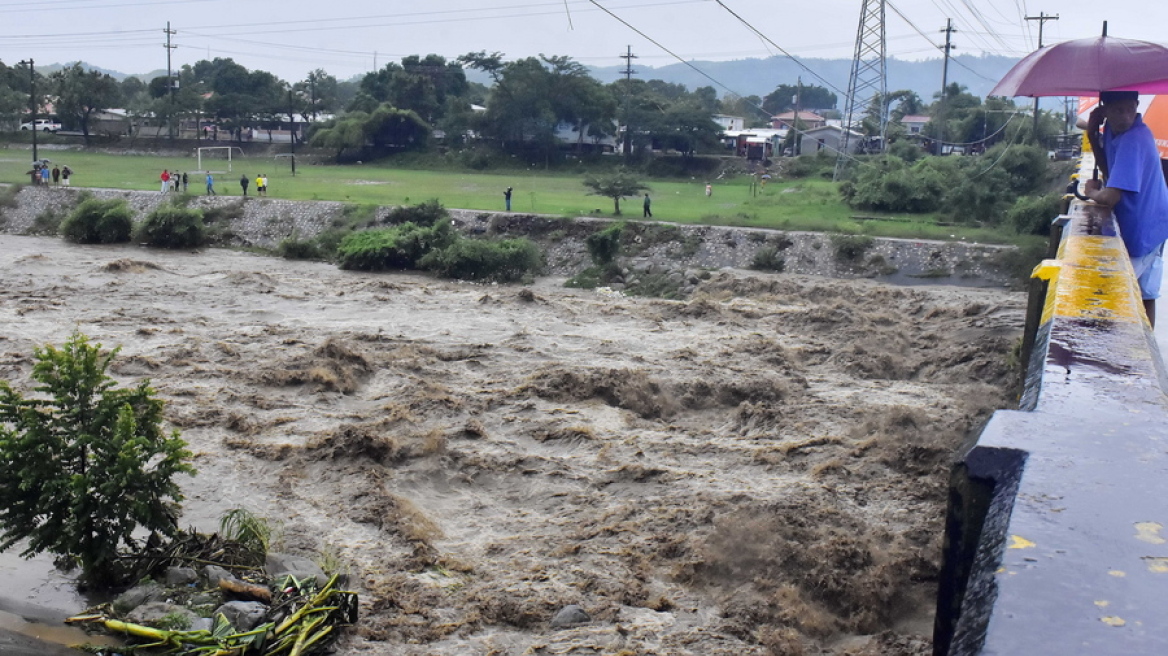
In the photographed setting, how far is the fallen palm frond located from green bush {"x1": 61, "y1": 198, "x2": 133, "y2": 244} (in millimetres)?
34547

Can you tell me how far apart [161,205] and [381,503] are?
3451cm

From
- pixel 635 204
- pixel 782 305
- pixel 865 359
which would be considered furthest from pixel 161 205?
pixel 865 359

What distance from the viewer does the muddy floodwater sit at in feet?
36.1

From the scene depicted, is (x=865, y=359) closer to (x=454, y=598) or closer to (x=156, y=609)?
(x=454, y=598)

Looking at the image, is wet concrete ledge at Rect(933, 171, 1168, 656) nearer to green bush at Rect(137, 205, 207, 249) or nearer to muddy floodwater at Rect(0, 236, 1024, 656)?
muddy floodwater at Rect(0, 236, 1024, 656)

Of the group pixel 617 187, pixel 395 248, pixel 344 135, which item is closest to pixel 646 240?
pixel 617 187

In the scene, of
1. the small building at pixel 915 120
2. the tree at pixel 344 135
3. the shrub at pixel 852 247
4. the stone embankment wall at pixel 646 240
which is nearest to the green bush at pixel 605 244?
the stone embankment wall at pixel 646 240

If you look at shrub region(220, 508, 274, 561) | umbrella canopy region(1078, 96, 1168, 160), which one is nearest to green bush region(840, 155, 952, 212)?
umbrella canopy region(1078, 96, 1168, 160)

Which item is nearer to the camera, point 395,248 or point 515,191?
point 395,248

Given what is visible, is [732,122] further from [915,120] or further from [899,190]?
[899,190]

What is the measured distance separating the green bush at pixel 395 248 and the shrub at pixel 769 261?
10.9m

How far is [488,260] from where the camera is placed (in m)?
36.0

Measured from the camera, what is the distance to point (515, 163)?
65625 mm

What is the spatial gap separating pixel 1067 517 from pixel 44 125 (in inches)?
3565
